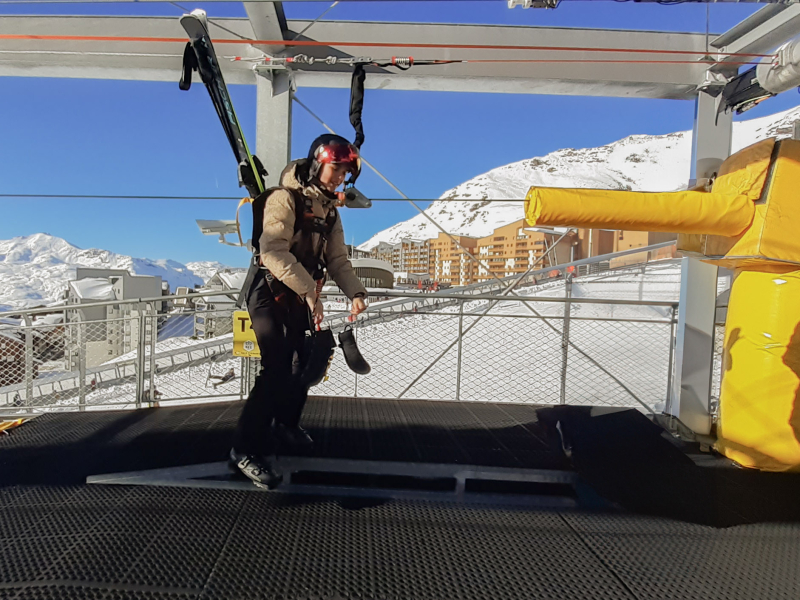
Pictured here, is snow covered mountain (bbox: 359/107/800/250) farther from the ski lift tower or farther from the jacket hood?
the jacket hood

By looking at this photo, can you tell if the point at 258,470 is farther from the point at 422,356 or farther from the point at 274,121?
the point at 422,356

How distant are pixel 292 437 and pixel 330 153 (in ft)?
4.06

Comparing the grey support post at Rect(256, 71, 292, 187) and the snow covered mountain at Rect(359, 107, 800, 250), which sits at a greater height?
the snow covered mountain at Rect(359, 107, 800, 250)

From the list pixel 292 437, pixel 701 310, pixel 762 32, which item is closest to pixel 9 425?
pixel 292 437

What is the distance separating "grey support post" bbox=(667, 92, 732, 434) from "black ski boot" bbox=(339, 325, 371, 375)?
2090mm

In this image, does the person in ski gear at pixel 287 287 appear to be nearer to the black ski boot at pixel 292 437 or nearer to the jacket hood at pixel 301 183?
the jacket hood at pixel 301 183

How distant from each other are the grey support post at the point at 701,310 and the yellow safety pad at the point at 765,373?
685 millimetres

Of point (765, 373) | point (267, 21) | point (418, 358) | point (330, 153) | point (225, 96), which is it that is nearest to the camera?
point (330, 153)

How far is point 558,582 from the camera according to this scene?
1.07 m

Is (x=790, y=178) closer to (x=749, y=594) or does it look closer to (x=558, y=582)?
(x=749, y=594)

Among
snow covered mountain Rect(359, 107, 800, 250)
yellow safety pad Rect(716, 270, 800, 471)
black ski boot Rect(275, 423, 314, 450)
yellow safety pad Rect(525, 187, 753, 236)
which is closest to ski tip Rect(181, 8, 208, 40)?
yellow safety pad Rect(525, 187, 753, 236)

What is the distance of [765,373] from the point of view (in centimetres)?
173

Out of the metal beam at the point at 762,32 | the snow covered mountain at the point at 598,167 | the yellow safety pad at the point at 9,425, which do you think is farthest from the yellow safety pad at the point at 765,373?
the snow covered mountain at the point at 598,167

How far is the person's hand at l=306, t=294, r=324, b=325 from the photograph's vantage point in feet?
5.20
